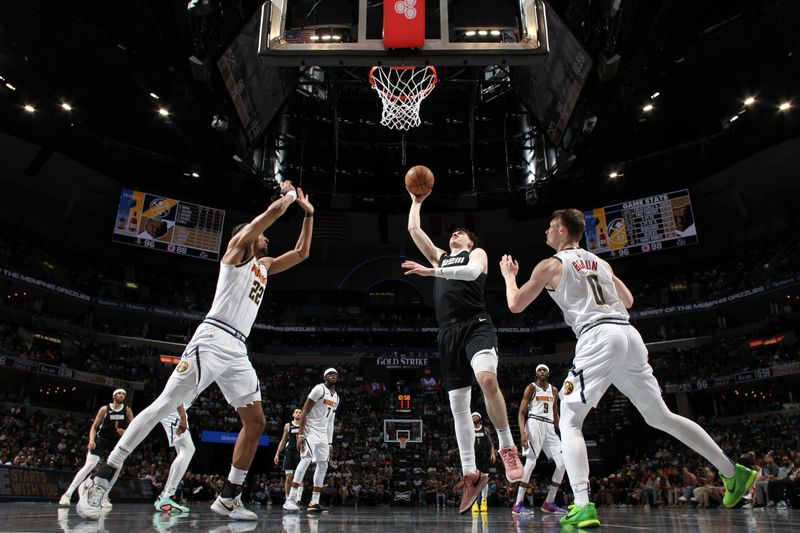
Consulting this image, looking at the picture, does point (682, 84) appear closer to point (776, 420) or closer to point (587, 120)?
→ point (587, 120)

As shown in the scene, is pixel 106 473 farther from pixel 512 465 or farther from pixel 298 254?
pixel 512 465

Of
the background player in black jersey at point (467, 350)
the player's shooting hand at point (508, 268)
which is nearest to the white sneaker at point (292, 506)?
the background player in black jersey at point (467, 350)

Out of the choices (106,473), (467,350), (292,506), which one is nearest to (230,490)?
(106,473)

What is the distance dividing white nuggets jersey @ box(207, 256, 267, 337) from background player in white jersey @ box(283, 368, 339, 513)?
4.61 m

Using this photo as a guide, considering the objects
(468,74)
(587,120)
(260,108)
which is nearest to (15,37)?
(260,108)

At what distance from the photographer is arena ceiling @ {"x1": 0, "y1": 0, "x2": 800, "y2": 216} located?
17.0 m

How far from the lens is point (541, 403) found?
10.6 m

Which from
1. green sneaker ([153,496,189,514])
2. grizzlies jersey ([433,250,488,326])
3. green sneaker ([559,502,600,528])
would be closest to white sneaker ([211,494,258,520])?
green sneaker ([153,496,189,514])

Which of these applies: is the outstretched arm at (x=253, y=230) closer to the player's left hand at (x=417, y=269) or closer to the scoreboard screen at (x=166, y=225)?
the player's left hand at (x=417, y=269)

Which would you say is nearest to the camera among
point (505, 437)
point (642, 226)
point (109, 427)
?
point (505, 437)

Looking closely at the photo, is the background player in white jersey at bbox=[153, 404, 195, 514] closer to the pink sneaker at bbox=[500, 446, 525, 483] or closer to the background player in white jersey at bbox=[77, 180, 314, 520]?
the background player in white jersey at bbox=[77, 180, 314, 520]

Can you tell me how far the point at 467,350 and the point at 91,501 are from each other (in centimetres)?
365

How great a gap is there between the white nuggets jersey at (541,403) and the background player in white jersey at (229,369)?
609cm

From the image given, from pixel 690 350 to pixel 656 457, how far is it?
10.3 meters
